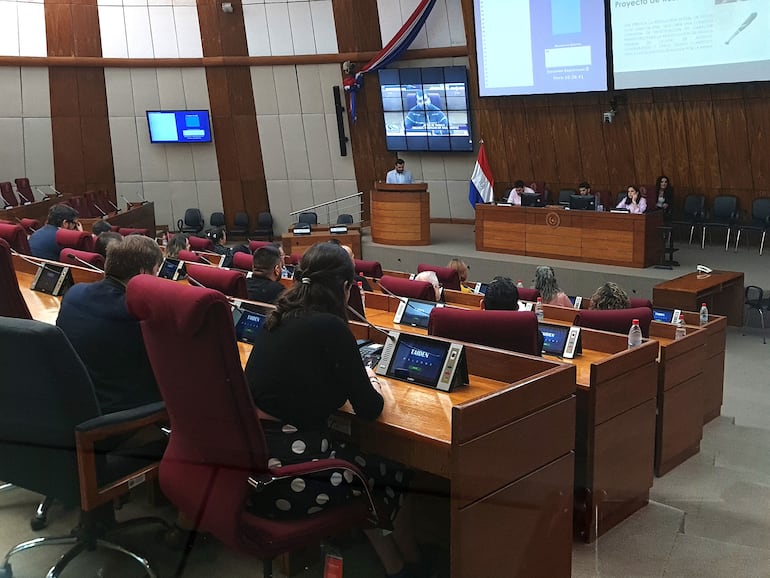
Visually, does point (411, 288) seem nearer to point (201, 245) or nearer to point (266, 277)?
point (266, 277)

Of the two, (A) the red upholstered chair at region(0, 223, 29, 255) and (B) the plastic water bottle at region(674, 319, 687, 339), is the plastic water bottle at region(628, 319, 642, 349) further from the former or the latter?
(A) the red upholstered chair at region(0, 223, 29, 255)

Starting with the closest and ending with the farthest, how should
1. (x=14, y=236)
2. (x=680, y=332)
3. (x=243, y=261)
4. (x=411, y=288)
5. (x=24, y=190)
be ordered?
(x=680, y=332)
(x=411, y=288)
(x=14, y=236)
(x=243, y=261)
(x=24, y=190)

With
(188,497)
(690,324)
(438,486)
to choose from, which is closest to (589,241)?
(690,324)

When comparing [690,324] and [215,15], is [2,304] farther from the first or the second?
[215,15]

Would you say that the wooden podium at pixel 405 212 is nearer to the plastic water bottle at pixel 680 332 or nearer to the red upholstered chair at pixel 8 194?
the red upholstered chair at pixel 8 194

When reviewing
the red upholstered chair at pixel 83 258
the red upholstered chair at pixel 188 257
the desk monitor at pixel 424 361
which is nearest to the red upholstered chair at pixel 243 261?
the red upholstered chair at pixel 188 257

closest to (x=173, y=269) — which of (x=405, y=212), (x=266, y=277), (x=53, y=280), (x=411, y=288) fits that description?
(x=53, y=280)

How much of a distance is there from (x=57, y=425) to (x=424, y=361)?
1.27 metres

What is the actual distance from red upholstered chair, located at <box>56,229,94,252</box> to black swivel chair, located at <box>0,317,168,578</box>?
3.24 metres

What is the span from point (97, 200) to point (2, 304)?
10.6 meters

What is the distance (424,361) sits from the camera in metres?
2.79

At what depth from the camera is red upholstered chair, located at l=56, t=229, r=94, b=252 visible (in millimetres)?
5598

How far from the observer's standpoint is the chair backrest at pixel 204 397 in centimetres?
206

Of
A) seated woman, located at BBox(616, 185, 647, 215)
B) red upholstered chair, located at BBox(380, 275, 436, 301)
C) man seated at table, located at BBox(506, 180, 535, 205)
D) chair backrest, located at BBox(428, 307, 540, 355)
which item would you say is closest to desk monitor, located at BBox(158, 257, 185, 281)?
red upholstered chair, located at BBox(380, 275, 436, 301)
